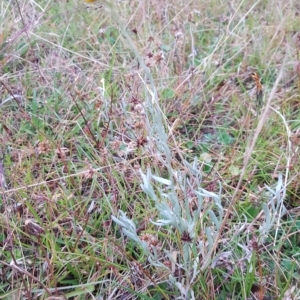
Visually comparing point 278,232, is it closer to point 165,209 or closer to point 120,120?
point 165,209

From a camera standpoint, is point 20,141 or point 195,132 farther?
point 195,132

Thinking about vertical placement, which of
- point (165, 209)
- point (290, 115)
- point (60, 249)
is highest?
point (165, 209)

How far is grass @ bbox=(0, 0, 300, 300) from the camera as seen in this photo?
2.89ft

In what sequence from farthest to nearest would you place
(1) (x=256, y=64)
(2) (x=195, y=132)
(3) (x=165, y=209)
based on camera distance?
(1) (x=256, y=64) < (2) (x=195, y=132) < (3) (x=165, y=209)

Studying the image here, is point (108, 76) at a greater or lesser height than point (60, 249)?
greater

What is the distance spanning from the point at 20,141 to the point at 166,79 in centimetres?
59

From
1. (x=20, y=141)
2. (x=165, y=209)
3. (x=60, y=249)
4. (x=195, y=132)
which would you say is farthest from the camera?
(x=195, y=132)

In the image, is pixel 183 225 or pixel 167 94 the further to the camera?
pixel 167 94

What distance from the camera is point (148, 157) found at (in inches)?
46.4

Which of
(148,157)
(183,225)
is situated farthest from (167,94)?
(183,225)

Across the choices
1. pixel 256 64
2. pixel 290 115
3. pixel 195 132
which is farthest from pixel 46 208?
pixel 256 64

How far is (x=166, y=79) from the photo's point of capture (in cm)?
155

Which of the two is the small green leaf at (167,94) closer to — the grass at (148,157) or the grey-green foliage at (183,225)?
the grass at (148,157)

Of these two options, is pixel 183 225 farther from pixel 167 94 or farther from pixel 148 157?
pixel 167 94
